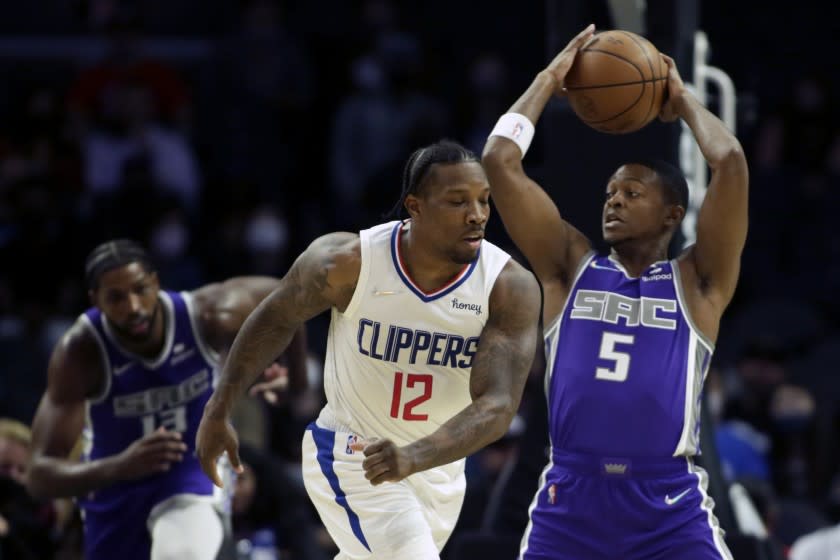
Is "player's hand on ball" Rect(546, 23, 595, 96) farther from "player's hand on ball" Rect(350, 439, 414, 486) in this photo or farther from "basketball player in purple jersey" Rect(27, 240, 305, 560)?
"basketball player in purple jersey" Rect(27, 240, 305, 560)

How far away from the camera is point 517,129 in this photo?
550cm

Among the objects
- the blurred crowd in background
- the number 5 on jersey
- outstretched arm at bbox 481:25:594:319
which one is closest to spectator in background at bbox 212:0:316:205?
the blurred crowd in background

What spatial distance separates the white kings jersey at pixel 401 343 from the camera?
5.40 m

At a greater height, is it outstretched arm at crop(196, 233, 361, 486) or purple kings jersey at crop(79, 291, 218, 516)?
outstretched arm at crop(196, 233, 361, 486)

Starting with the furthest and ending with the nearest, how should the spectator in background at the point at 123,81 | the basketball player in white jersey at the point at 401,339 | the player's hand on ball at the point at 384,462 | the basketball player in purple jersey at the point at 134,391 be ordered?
the spectator in background at the point at 123,81
the basketball player in purple jersey at the point at 134,391
the basketball player in white jersey at the point at 401,339
the player's hand on ball at the point at 384,462

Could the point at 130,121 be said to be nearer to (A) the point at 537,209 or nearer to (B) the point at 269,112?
(B) the point at 269,112

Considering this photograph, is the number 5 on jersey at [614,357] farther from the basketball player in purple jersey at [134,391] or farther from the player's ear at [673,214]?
the basketball player in purple jersey at [134,391]

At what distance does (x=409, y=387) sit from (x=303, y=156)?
709cm

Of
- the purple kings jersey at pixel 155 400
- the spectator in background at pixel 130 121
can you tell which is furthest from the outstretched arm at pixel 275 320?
the spectator in background at pixel 130 121

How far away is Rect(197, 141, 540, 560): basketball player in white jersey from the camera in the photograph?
17.4 feet

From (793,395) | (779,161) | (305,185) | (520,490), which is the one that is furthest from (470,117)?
A: (520,490)

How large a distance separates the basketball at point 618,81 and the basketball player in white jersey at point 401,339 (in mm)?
593

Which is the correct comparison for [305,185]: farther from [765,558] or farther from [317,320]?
[765,558]

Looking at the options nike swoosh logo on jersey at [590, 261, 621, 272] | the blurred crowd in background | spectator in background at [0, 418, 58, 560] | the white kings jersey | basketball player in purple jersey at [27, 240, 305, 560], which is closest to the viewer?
the white kings jersey
